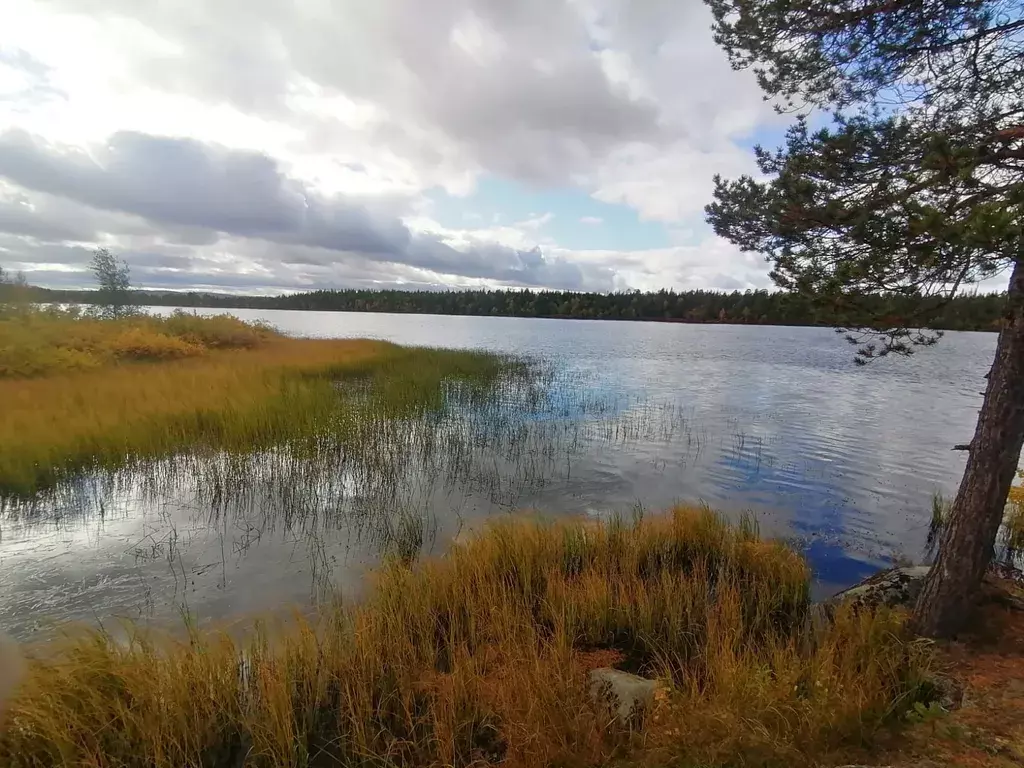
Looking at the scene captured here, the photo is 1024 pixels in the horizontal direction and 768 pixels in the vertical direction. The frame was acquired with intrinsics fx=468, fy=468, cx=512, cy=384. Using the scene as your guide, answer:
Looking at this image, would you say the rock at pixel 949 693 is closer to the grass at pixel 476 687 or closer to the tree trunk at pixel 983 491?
the grass at pixel 476 687

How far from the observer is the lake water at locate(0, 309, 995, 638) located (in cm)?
650

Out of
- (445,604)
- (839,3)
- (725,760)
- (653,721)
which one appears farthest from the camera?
(445,604)

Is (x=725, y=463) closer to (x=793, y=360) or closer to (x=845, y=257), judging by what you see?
(x=845, y=257)

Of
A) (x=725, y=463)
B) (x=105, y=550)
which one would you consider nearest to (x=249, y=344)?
(x=105, y=550)

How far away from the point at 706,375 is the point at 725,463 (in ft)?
73.1

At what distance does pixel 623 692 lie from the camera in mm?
4160

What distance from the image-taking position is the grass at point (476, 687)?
3.47 m

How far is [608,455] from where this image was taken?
1387 cm

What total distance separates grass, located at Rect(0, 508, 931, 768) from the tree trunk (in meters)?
0.55

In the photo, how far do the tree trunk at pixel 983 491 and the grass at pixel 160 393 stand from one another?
1176 centimetres

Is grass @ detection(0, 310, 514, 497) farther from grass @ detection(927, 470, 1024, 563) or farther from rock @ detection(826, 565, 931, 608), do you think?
grass @ detection(927, 470, 1024, 563)

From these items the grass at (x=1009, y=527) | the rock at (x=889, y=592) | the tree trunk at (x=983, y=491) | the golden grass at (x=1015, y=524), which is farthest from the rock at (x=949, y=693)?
the golden grass at (x=1015, y=524)

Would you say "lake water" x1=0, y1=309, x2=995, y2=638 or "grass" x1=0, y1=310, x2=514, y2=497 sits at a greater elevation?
"grass" x1=0, y1=310, x2=514, y2=497

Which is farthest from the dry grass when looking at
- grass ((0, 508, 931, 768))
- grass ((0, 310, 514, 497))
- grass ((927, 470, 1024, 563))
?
grass ((927, 470, 1024, 563))
